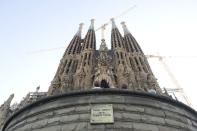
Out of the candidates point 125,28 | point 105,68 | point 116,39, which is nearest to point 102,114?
point 105,68

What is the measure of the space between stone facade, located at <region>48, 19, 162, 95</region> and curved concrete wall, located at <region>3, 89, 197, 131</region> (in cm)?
1678

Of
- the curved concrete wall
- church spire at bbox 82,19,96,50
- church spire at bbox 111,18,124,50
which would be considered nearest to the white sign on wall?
the curved concrete wall

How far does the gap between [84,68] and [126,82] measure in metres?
5.80

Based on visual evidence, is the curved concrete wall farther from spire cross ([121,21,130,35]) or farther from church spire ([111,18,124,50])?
spire cross ([121,21,130,35])

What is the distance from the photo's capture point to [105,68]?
96.0ft

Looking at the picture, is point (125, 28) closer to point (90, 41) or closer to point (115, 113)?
point (90, 41)

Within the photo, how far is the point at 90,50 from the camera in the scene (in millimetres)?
35719

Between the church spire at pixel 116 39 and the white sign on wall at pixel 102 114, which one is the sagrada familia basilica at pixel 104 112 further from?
the church spire at pixel 116 39

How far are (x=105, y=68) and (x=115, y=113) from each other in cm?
2183

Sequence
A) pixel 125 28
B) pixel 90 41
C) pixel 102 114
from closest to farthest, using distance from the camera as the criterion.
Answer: pixel 102 114
pixel 90 41
pixel 125 28

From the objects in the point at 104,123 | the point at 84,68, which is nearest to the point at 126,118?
the point at 104,123

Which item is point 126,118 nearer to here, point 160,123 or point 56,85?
point 160,123

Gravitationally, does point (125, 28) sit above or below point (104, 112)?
above

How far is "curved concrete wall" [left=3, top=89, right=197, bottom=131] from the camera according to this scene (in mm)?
7188
